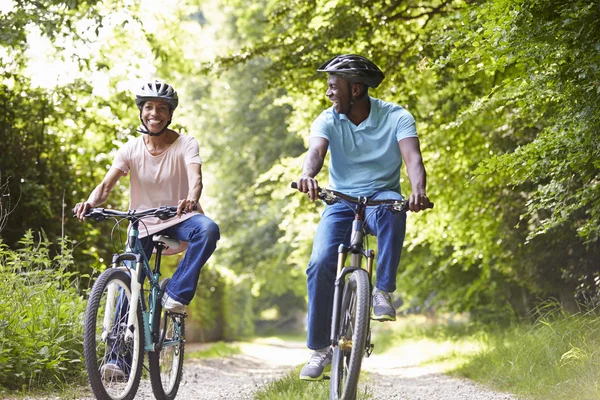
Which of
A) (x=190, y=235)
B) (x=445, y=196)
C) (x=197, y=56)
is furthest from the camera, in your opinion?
(x=197, y=56)

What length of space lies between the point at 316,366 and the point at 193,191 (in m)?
1.33

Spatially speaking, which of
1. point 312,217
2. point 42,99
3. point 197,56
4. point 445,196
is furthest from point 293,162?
point 197,56

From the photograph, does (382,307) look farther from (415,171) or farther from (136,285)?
(136,285)

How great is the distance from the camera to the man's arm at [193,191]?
5297mm

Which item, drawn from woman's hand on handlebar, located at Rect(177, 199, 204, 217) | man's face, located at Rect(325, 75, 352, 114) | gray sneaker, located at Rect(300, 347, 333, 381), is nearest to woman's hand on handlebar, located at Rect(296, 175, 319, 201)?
man's face, located at Rect(325, 75, 352, 114)

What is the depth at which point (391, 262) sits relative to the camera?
16.6ft

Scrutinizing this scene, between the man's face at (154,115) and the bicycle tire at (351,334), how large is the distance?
1785 millimetres

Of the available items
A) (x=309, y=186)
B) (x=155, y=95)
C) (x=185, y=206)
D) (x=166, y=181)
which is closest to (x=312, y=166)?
(x=309, y=186)

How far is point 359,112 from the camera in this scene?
5.38 m

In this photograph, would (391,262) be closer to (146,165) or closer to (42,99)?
(146,165)

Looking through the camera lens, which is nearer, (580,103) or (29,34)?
(580,103)

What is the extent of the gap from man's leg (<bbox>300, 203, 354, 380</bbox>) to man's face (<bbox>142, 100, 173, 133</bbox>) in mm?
1368

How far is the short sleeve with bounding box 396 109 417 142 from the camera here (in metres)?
5.19

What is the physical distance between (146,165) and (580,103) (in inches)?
119
